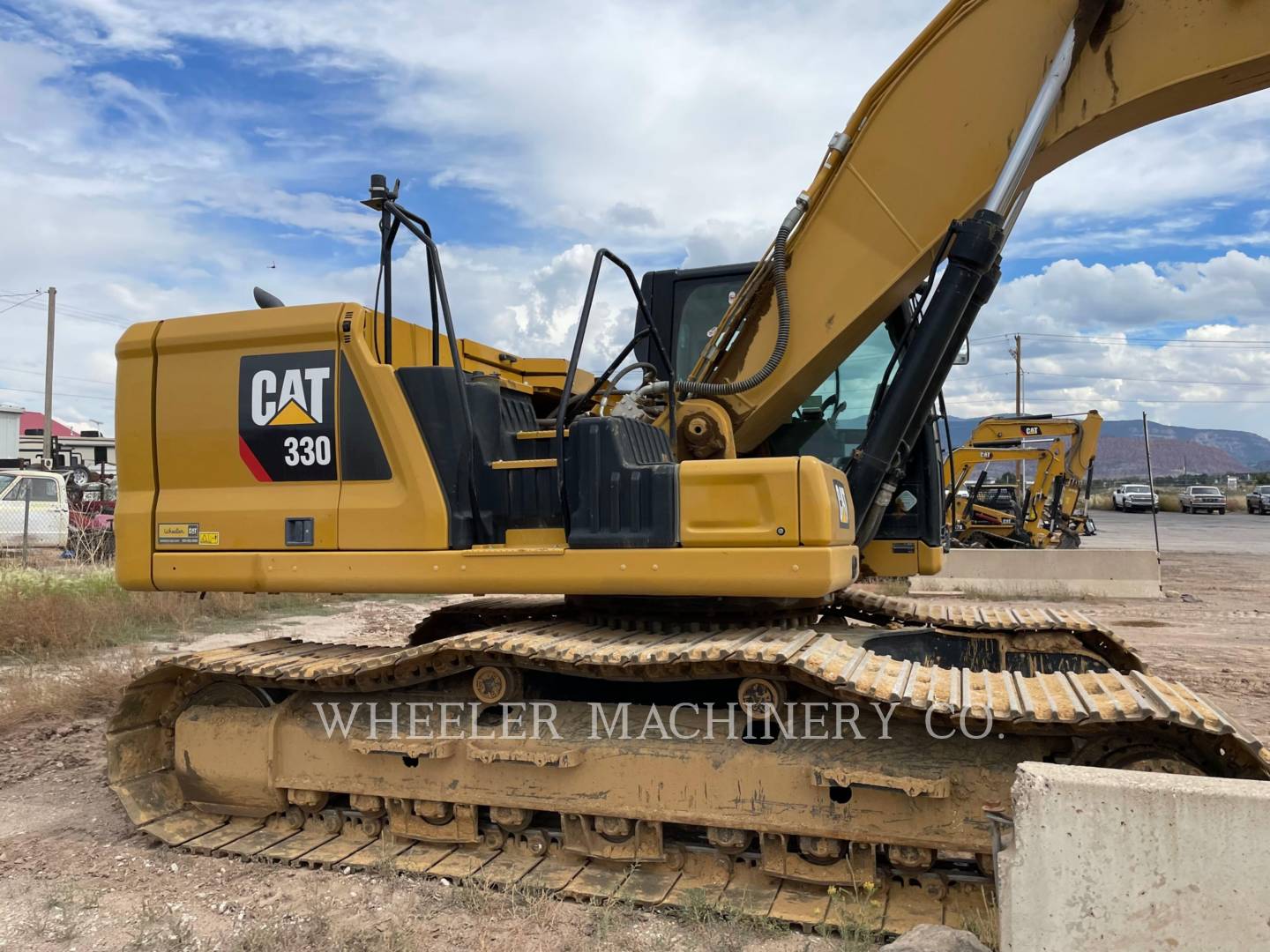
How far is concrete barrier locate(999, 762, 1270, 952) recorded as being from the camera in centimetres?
265

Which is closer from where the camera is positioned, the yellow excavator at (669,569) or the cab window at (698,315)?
the yellow excavator at (669,569)

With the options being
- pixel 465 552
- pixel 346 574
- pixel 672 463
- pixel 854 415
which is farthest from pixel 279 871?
pixel 854 415

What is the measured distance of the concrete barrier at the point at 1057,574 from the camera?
1423 centimetres

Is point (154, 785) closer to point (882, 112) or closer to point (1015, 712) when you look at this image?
point (1015, 712)

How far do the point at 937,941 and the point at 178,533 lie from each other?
387 cm

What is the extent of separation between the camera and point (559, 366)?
18.8ft

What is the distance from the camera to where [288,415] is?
4648 millimetres

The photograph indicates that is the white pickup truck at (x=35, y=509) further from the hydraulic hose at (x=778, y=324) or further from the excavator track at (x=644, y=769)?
the hydraulic hose at (x=778, y=324)

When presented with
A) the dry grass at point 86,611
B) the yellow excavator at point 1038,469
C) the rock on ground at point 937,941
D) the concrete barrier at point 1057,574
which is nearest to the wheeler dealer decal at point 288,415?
the rock on ground at point 937,941

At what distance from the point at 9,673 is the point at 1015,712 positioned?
8151mm

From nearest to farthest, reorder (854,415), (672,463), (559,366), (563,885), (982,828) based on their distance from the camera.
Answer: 1. (982,828)
2. (563,885)
3. (672,463)
4. (854,415)
5. (559,366)

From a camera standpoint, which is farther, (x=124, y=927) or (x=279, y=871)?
(x=279, y=871)

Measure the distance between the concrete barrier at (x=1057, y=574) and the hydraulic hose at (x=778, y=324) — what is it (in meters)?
11.1

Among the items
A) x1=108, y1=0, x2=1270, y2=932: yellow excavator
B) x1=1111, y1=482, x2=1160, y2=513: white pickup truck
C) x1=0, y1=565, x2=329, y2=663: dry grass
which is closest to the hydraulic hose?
x1=108, y1=0, x2=1270, y2=932: yellow excavator
